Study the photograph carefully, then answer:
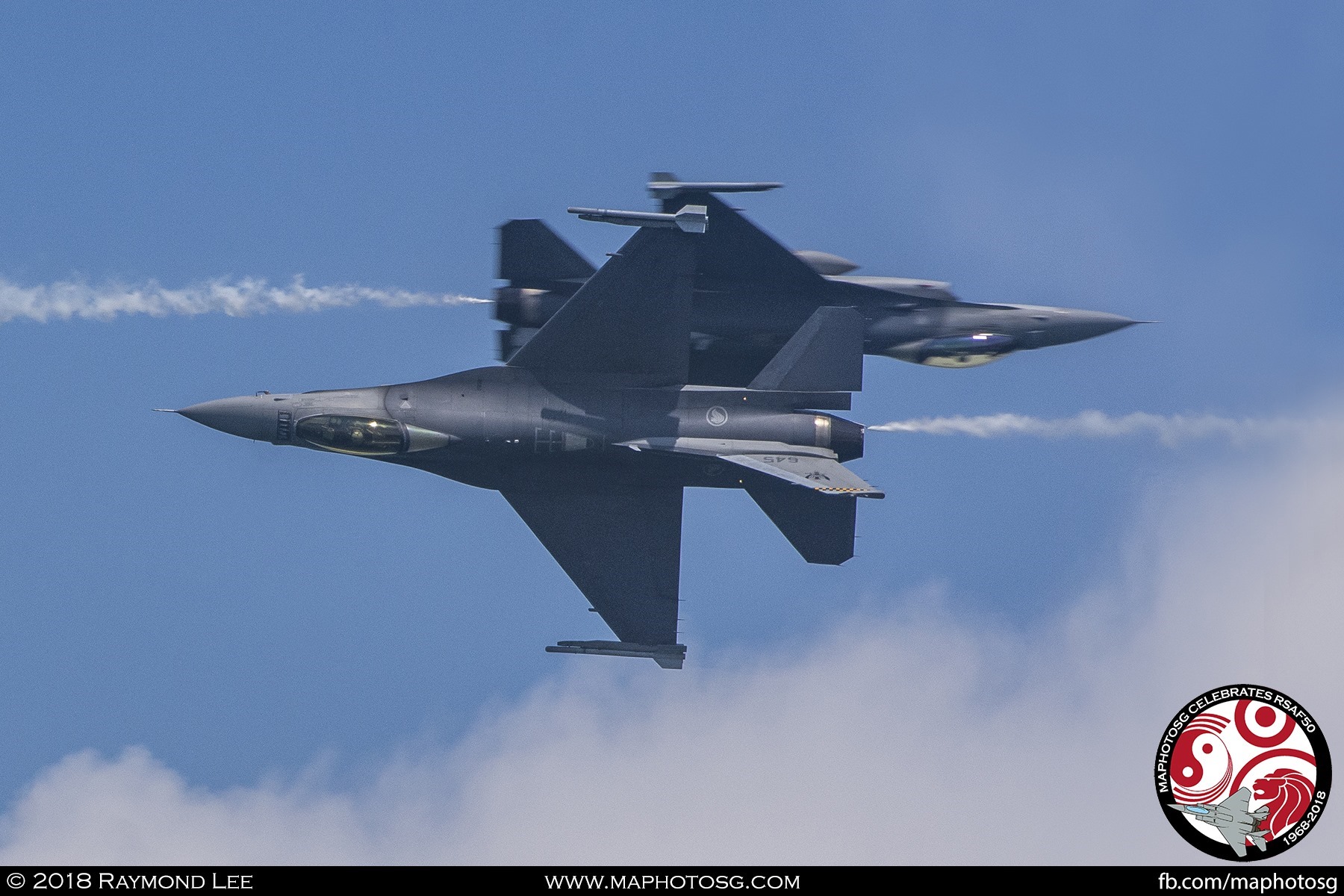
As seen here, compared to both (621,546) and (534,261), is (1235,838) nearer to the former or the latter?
(621,546)

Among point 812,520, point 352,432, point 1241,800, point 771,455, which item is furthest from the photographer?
point 812,520

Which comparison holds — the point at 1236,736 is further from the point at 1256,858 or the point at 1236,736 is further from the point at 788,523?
the point at 788,523

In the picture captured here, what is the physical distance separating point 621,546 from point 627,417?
2.82 m

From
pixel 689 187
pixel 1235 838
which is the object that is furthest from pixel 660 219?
pixel 1235 838

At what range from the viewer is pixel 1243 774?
84.2 feet

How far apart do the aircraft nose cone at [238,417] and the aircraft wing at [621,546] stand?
164 inches

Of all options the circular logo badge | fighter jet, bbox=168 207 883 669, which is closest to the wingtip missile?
fighter jet, bbox=168 207 883 669

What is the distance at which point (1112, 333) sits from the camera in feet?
106

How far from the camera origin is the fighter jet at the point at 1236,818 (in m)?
25.4

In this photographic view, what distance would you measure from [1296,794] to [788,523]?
9.37 m

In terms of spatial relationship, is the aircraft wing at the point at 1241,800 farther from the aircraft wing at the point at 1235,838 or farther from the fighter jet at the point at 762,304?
the fighter jet at the point at 762,304

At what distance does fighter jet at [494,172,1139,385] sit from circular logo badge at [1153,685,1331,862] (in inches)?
334
